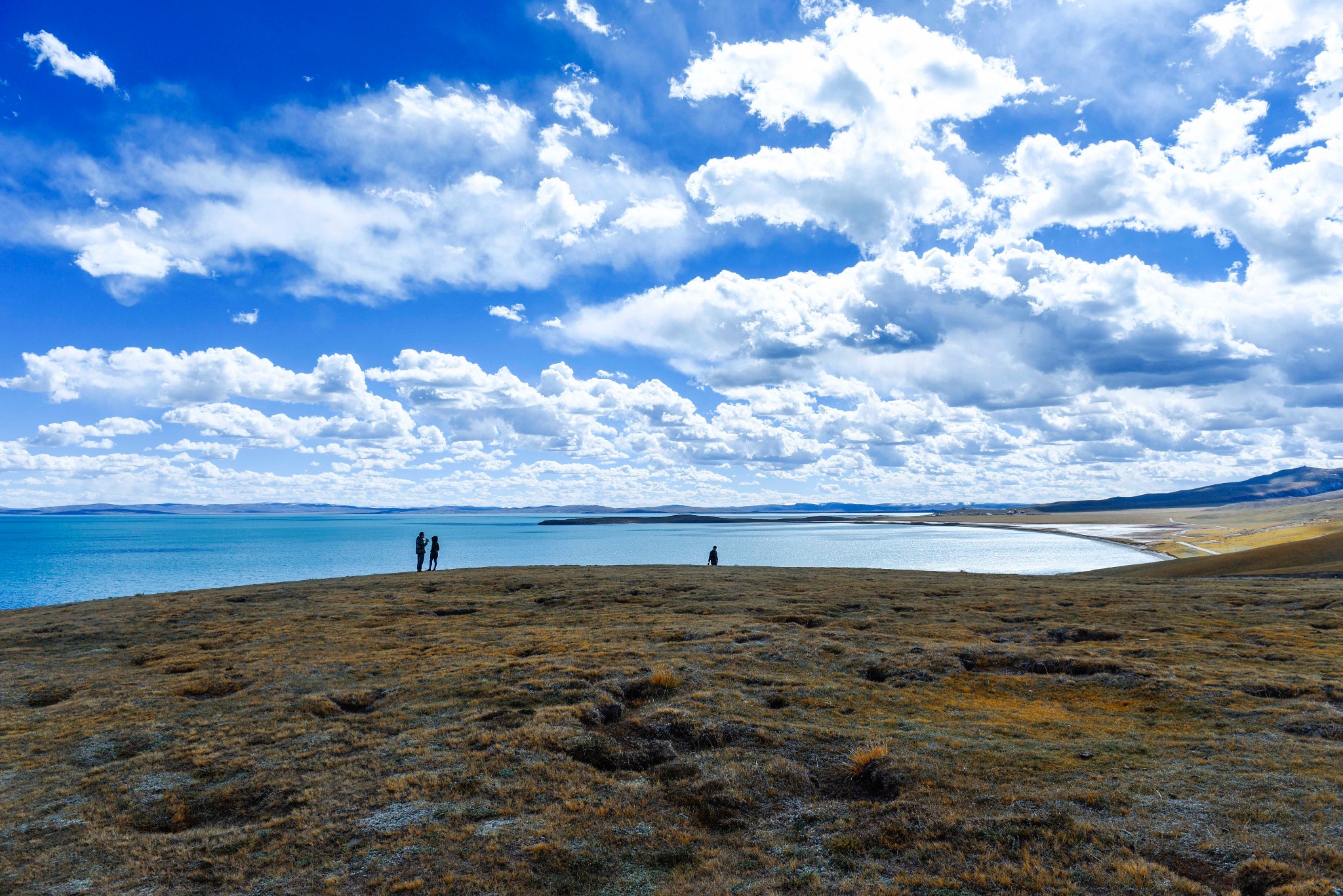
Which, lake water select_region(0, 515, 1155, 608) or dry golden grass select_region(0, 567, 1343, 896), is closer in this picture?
dry golden grass select_region(0, 567, 1343, 896)

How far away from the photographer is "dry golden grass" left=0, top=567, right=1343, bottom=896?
910 cm

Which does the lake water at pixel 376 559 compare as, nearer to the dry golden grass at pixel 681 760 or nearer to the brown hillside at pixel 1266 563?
the brown hillside at pixel 1266 563

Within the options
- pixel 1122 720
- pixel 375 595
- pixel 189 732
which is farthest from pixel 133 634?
pixel 1122 720

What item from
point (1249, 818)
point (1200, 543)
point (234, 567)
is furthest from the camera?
point (1200, 543)

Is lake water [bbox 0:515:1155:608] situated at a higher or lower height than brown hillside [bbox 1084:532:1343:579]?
lower

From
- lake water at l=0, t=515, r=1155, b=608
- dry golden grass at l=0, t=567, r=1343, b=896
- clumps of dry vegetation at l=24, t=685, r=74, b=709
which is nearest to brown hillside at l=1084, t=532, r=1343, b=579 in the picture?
lake water at l=0, t=515, r=1155, b=608

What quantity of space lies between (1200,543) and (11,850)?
187801 millimetres

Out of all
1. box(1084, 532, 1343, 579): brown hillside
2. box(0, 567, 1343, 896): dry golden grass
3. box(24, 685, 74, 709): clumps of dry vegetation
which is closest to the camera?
box(0, 567, 1343, 896): dry golden grass

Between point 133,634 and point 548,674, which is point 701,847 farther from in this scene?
point 133,634

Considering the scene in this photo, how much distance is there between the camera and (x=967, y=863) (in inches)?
350

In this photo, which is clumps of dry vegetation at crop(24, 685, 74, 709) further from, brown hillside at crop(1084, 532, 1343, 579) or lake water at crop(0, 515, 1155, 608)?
lake water at crop(0, 515, 1155, 608)

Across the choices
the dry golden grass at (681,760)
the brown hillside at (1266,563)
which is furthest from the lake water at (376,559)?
the dry golden grass at (681,760)

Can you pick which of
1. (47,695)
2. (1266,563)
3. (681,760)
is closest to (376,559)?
(47,695)

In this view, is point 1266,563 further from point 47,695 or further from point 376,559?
point 376,559
